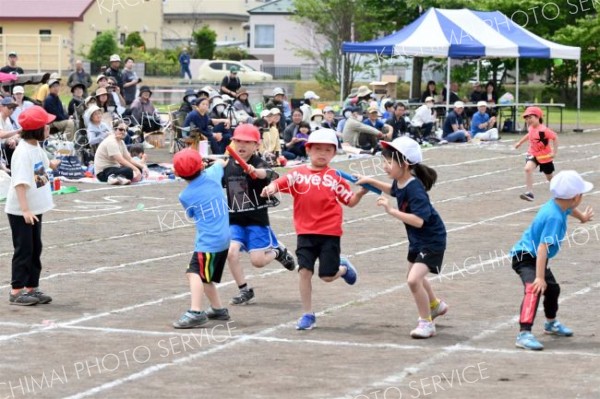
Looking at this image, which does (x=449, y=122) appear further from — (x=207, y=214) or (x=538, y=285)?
(x=538, y=285)

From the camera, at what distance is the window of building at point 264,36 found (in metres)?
95.2

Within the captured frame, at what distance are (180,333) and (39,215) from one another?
227cm

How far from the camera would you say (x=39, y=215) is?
37.7 feet

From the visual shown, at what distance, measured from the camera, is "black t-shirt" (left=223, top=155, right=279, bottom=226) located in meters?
11.2

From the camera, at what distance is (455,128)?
3322 cm

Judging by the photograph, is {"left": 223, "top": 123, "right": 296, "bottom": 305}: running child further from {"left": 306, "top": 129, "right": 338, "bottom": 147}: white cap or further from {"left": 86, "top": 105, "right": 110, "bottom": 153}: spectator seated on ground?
{"left": 86, "top": 105, "right": 110, "bottom": 153}: spectator seated on ground

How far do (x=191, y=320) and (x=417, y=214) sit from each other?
1.99 meters

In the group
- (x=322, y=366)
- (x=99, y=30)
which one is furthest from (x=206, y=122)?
(x=99, y=30)

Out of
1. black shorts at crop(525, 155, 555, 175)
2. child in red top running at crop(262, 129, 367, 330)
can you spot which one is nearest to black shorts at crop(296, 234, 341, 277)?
child in red top running at crop(262, 129, 367, 330)

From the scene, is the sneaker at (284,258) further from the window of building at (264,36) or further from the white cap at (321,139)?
the window of building at (264,36)

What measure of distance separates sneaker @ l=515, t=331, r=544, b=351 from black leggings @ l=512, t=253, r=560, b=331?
0.04m

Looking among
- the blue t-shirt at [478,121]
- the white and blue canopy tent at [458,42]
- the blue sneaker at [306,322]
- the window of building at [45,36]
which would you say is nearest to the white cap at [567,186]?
the blue sneaker at [306,322]

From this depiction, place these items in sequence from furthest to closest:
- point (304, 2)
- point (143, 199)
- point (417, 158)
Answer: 1. point (304, 2)
2. point (143, 199)
3. point (417, 158)

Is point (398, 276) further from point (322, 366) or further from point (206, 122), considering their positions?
point (206, 122)
